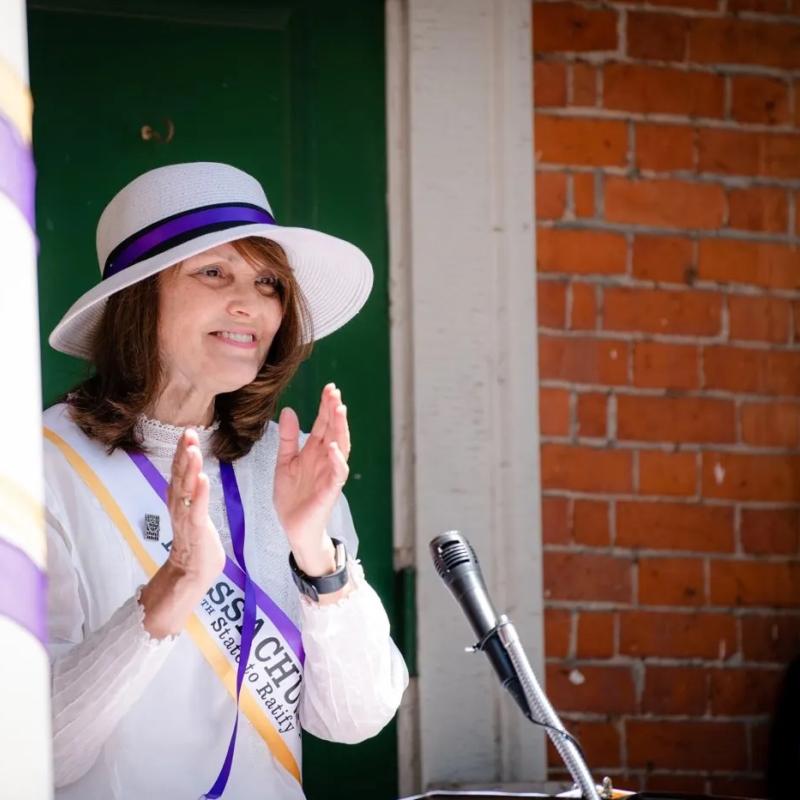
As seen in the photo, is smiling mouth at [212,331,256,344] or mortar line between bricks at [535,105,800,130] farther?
mortar line between bricks at [535,105,800,130]

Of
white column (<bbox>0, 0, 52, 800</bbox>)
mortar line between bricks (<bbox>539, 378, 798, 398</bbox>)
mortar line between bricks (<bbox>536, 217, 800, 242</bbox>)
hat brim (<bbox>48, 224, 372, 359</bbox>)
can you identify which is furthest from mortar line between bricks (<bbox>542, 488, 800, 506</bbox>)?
white column (<bbox>0, 0, 52, 800</bbox>)

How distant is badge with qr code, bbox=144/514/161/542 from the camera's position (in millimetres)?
2574

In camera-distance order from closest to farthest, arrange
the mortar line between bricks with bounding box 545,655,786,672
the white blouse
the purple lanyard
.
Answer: the white blouse
the purple lanyard
the mortar line between bricks with bounding box 545,655,786,672

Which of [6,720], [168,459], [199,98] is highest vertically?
[199,98]

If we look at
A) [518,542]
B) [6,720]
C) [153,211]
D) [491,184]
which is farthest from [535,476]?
[6,720]

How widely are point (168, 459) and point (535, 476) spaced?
111 cm

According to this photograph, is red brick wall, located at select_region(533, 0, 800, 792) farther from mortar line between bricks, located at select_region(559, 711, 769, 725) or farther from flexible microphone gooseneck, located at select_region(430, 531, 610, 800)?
flexible microphone gooseneck, located at select_region(430, 531, 610, 800)

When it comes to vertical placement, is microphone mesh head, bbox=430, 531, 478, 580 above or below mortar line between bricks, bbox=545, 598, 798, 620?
above

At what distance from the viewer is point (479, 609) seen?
218 cm

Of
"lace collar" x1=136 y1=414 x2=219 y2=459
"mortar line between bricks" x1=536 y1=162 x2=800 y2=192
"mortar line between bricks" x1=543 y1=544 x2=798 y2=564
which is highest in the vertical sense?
"mortar line between bricks" x1=536 y1=162 x2=800 y2=192

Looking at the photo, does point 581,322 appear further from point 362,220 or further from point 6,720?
point 6,720

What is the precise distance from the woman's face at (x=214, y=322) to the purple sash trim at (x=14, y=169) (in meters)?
1.15

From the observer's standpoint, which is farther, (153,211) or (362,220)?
(362,220)

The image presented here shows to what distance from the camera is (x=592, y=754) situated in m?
3.56
